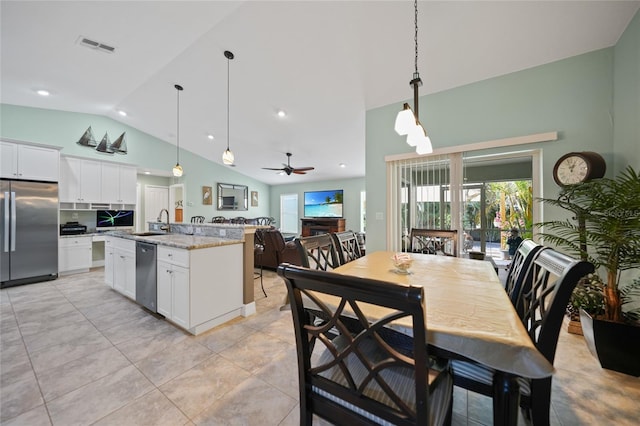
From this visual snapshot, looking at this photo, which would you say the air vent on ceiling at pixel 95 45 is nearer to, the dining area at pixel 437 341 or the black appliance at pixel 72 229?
the black appliance at pixel 72 229

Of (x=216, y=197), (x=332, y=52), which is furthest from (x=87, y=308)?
(x=216, y=197)

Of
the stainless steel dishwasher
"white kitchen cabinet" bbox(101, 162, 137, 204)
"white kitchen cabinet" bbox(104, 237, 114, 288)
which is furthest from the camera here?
"white kitchen cabinet" bbox(101, 162, 137, 204)

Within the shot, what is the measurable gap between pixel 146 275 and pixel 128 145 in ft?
15.5

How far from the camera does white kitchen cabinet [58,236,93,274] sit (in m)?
4.50

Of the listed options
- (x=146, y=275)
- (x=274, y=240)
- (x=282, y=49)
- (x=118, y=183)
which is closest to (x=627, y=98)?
(x=282, y=49)

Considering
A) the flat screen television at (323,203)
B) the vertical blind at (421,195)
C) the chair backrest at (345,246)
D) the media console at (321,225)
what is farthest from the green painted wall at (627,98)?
the flat screen television at (323,203)

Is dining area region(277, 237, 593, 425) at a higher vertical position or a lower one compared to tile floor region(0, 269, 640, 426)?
higher

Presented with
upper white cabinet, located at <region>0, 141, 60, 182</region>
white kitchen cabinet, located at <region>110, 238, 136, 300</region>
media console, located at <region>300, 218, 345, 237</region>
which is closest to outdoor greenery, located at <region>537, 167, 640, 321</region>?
white kitchen cabinet, located at <region>110, 238, 136, 300</region>

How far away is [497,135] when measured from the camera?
9.32 feet

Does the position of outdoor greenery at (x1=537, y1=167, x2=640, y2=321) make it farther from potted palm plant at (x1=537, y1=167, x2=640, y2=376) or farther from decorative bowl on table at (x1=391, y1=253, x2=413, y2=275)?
decorative bowl on table at (x1=391, y1=253, x2=413, y2=275)

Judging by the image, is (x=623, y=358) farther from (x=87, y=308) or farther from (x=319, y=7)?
(x=87, y=308)

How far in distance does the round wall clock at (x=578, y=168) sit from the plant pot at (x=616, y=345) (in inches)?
50.0

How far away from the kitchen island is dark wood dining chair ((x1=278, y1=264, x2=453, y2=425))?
1.71 m

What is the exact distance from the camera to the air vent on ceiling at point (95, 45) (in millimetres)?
2954
